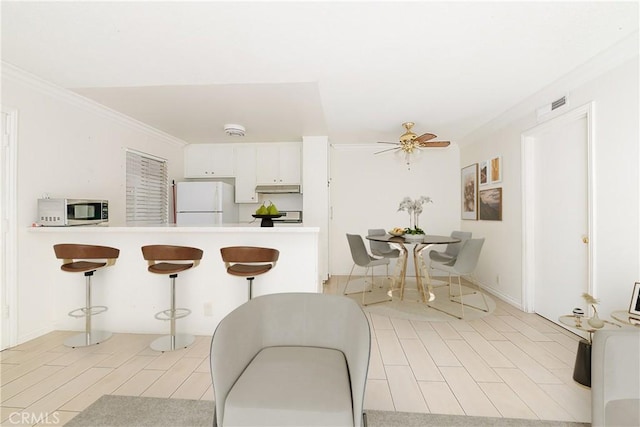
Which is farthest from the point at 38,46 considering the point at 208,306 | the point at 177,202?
the point at 177,202

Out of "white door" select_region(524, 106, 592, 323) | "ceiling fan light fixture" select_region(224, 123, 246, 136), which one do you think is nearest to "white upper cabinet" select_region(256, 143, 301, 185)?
"ceiling fan light fixture" select_region(224, 123, 246, 136)

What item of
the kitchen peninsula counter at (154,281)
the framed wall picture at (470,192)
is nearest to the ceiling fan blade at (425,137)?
the framed wall picture at (470,192)

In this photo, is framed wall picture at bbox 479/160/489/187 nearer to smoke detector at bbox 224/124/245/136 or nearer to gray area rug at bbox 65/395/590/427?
gray area rug at bbox 65/395/590/427

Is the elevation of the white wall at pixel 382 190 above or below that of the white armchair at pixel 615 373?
above

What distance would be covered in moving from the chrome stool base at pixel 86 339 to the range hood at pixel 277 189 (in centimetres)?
303

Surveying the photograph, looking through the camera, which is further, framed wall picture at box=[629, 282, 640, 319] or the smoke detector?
the smoke detector

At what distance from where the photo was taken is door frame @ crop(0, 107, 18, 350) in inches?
101

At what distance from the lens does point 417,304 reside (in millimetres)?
3850

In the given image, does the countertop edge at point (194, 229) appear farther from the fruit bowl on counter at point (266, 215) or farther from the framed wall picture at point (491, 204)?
the framed wall picture at point (491, 204)

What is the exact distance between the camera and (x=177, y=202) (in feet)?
16.0

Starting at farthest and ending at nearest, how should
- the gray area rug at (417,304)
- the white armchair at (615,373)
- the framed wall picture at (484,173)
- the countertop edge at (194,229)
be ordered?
the framed wall picture at (484,173) → the gray area rug at (417,304) → the countertop edge at (194,229) → the white armchair at (615,373)

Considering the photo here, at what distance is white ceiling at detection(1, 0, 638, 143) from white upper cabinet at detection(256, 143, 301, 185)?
1.62 m

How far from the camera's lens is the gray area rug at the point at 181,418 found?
1.65 meters

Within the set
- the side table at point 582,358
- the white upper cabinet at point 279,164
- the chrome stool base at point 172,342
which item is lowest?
the chrome stool base at point 172,342
